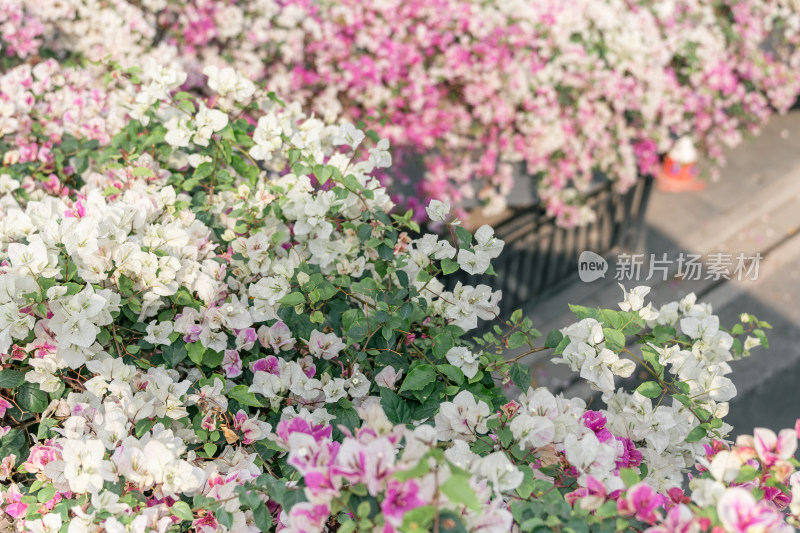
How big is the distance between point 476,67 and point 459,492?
3.73 metres

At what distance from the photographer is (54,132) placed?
240 cm

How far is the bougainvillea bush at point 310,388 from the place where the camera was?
43.4 inches

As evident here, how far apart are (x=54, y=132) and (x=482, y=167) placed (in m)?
2.84

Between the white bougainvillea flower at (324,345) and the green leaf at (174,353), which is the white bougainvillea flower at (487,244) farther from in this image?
the green leaf at (174,353)

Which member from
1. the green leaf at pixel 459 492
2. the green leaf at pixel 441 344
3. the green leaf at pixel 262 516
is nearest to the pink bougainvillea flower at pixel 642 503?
the green leaf at pixel 459 492

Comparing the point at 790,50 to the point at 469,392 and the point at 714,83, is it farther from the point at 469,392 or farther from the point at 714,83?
the point at 469,392

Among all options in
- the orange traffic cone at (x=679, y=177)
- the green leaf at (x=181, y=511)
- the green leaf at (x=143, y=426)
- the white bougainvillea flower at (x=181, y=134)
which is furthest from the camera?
the orange traffic cone at (x=679, y=177)

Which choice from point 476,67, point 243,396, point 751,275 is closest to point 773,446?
point 243,396

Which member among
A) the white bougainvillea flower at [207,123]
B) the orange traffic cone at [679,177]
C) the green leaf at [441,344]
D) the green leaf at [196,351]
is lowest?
the orange traffic cone at [679,177]

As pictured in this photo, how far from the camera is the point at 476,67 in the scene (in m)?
4.23

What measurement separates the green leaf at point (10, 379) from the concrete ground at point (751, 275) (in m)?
3.26

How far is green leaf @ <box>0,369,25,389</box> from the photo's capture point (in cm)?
146

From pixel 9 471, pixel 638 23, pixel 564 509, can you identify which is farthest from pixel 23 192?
pixel 638 23

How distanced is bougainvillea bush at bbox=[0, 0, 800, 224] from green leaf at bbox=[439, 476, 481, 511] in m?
3.00
